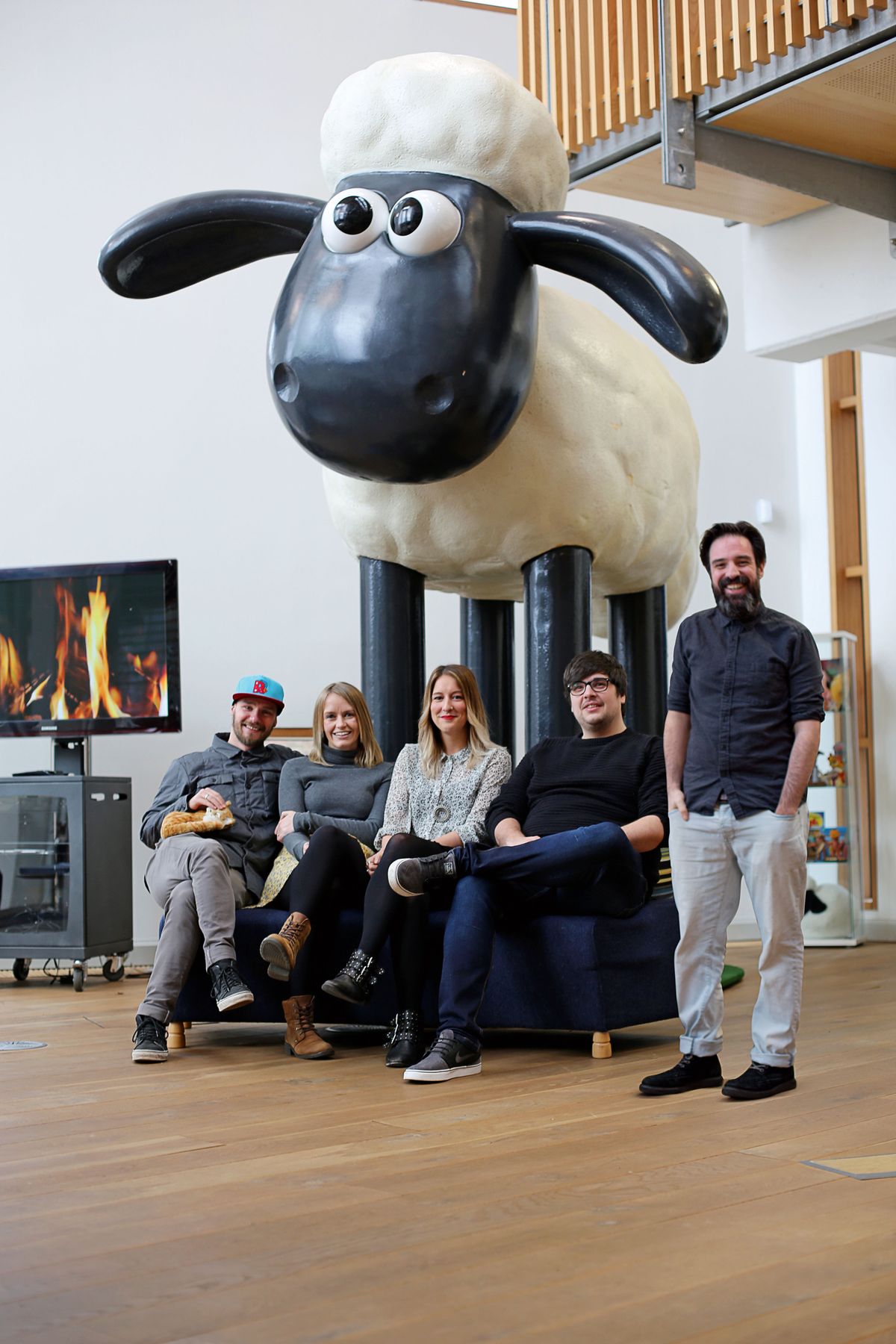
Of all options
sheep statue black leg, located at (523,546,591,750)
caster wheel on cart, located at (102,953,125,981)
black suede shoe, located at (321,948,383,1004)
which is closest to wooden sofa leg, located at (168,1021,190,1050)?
black suede shoe, located at (321,948,383,1004)

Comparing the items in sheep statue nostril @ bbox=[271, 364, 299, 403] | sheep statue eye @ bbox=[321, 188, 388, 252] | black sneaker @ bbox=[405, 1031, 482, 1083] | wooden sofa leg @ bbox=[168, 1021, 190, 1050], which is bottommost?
wooden sofa leg @ bbox=[168, 1021, 190, 1050]

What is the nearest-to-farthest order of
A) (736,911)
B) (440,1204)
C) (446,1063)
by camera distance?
(440,1204), (736,911), (446,1063)

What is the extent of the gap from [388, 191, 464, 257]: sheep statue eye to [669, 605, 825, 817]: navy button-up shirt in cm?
106

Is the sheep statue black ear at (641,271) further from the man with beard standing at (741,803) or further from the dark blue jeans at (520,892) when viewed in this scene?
the dark blue jeans at (520,892)

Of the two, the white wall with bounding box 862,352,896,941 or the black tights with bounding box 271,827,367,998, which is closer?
the black tights with bounding box 271,827,367,998

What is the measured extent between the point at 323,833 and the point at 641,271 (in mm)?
1525

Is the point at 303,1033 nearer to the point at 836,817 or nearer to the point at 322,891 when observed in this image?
the point at 322,891

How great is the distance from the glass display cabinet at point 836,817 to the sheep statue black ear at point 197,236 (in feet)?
12.1

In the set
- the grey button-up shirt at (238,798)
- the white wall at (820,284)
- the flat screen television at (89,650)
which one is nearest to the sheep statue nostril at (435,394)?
the grey button-up shirt at (238,798)

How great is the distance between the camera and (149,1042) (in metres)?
3.48

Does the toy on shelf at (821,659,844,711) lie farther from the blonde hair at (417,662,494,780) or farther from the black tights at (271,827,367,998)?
the black tights at (271,827,367,998)

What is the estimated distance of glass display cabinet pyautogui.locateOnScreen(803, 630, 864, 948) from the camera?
6555 mm

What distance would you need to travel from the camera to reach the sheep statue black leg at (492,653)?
4.36m

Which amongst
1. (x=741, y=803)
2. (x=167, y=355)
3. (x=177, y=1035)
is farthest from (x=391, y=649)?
(x=167, y=355)
